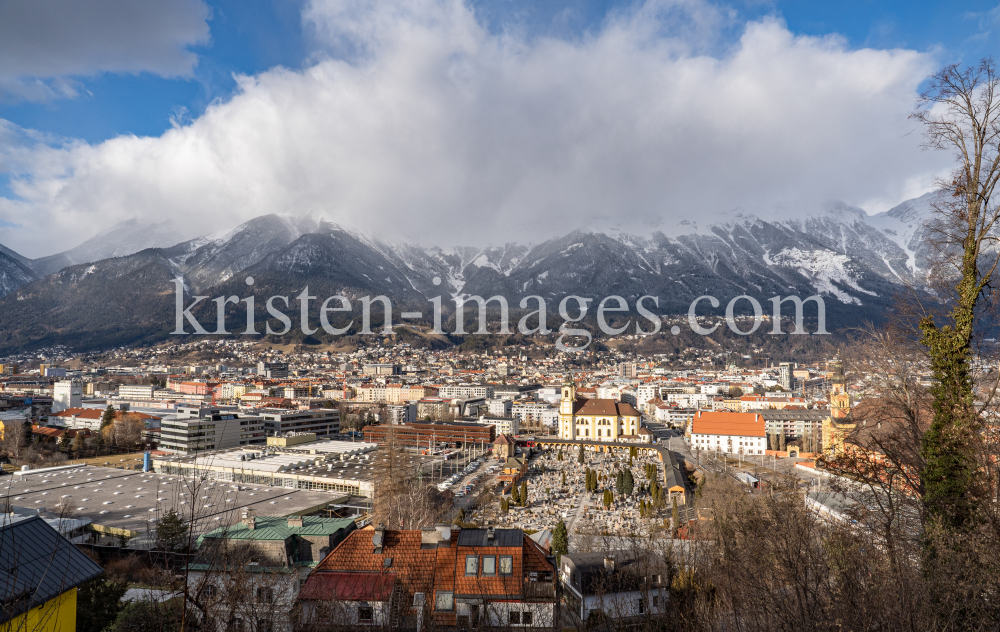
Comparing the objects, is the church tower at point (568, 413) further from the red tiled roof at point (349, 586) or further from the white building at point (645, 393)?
the red tiled roof at point (349, 586)

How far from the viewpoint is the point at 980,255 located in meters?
5.50

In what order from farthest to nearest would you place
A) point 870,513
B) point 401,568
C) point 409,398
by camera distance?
point 409,398
point 401,568
point 870,513

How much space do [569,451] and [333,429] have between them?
2232 centimetres

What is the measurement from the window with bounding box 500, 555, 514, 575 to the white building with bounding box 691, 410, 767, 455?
37.5 metres

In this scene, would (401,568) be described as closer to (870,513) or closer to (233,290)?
(870,513)

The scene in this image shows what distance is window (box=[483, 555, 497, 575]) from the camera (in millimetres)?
8312

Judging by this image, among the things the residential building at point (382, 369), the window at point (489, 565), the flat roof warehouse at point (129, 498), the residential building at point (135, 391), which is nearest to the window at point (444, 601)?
the window at point (489, 565)

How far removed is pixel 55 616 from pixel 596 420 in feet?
158

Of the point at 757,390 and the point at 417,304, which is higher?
the point at 417,304

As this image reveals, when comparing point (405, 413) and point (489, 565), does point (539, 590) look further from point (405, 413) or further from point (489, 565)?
point (405, 413)

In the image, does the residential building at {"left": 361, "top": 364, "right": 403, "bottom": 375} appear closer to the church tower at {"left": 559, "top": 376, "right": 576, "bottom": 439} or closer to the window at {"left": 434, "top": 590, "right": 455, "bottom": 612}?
the church tower at {"left": 559, "top": 376, "right": 576, "bottom": 439}

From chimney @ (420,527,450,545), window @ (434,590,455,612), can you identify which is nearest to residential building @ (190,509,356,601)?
chimney @ (420,527,450,545)

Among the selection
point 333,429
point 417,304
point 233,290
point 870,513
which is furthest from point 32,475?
point 417,304

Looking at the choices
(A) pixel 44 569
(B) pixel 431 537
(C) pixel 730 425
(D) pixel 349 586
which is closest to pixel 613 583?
(B) pixel 431 537
